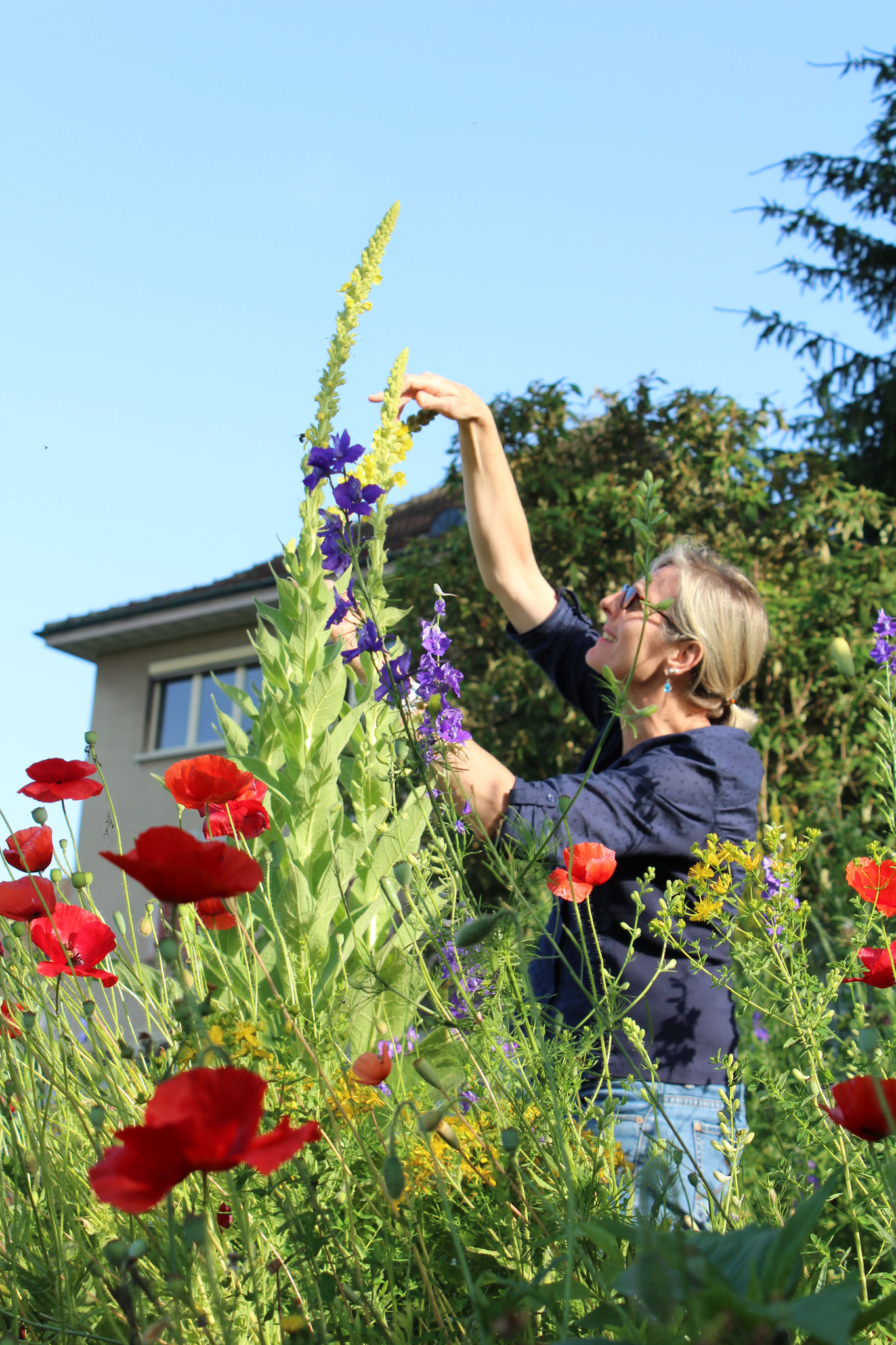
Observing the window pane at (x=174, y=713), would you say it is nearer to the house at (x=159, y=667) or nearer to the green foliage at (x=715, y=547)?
the house at (x=159, y=667)

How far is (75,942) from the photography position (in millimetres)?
1192

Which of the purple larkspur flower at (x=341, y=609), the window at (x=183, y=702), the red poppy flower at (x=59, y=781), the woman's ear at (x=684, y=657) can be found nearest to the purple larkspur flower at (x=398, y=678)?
the purple larkspur flower at (x=341, y=609)

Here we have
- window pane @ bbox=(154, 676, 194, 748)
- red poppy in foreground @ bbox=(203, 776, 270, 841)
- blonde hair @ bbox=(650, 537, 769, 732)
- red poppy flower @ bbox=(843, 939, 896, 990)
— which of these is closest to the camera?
red poppy flower @ bbox=(843, 939, 896, 990)

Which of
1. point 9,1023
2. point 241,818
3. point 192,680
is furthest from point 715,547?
point 192,680

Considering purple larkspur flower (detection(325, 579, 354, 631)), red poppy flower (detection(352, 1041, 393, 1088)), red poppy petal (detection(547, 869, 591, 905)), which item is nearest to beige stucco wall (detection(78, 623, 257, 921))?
purple larkspur flower (detection(325, 579, 354, 631))

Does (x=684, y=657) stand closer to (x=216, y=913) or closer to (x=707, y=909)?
(x=707, y=909)

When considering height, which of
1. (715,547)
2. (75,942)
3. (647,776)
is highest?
(715,547)

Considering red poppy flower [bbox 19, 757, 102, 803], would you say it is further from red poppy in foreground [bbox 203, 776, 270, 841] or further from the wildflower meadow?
red poppy in foreground [bbox 203, 776, 270, 841]

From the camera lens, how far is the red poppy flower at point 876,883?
126 cm

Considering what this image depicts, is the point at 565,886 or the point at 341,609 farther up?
the point at 341,609

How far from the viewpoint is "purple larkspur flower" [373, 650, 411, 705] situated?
4.32 feet

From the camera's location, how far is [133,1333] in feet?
2.34

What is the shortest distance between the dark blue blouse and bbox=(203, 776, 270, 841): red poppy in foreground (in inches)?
15.9

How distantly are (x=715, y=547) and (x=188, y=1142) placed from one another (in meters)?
4.79
